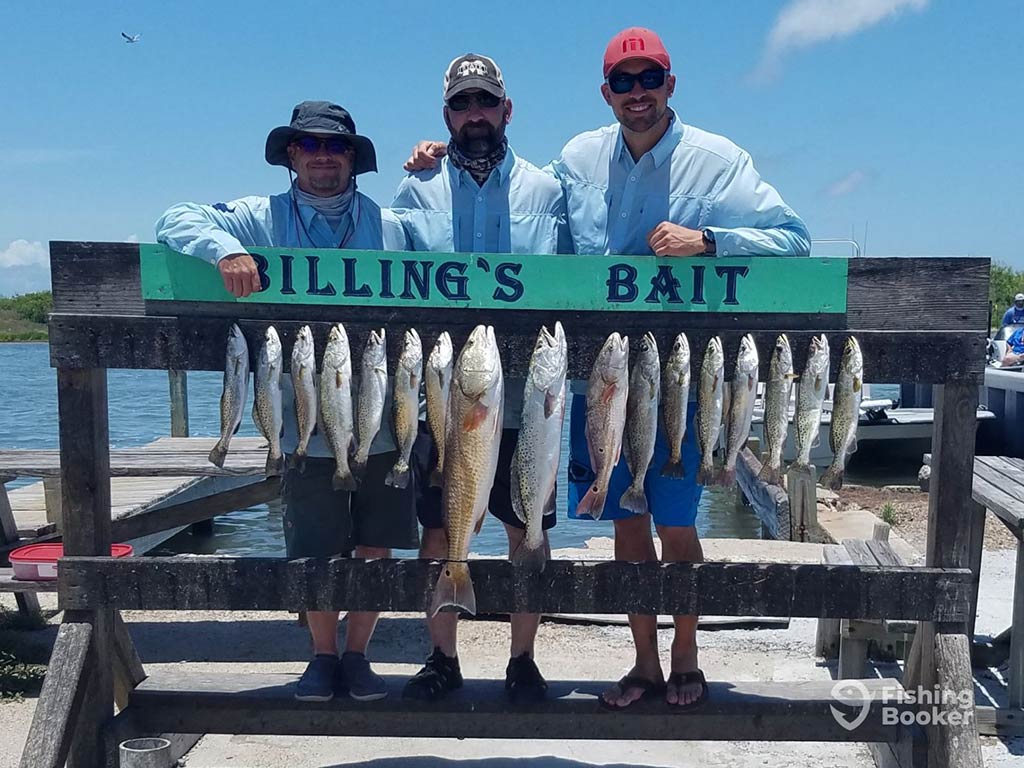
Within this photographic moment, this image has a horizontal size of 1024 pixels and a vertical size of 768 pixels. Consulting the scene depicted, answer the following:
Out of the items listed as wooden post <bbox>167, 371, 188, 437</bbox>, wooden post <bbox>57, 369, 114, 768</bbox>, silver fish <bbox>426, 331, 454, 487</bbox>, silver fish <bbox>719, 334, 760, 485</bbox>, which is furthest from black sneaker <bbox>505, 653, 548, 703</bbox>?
wooden post <bbox>167, 371, 188, 437</bbox>

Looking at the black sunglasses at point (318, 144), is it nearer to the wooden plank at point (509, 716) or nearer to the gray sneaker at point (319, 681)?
the gray sneaker at point (319, 681)

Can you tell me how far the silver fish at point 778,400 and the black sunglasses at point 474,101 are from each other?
144 cm

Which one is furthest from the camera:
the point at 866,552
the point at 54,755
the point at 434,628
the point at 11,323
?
the point at 11,323

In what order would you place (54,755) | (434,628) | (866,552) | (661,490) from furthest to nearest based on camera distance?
(866,552)
(434,628)
(661,490)
(54,755)

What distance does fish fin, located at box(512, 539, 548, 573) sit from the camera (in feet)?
10.6

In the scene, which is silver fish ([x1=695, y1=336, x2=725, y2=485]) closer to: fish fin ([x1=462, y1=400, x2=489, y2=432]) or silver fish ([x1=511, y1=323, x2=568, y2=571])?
silver fish ([x1=511, y1=323, x2=568, y2=571])

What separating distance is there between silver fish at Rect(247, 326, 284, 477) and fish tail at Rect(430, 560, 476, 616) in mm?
715

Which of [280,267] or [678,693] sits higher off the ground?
[280,267]

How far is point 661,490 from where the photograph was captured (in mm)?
3627

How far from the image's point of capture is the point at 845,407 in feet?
10.7

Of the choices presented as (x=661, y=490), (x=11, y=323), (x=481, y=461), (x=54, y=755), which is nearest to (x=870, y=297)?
(x=661, y=490)

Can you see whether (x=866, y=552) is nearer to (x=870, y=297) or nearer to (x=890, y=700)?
(x=890, y=700)

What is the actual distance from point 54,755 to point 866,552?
156 inches
